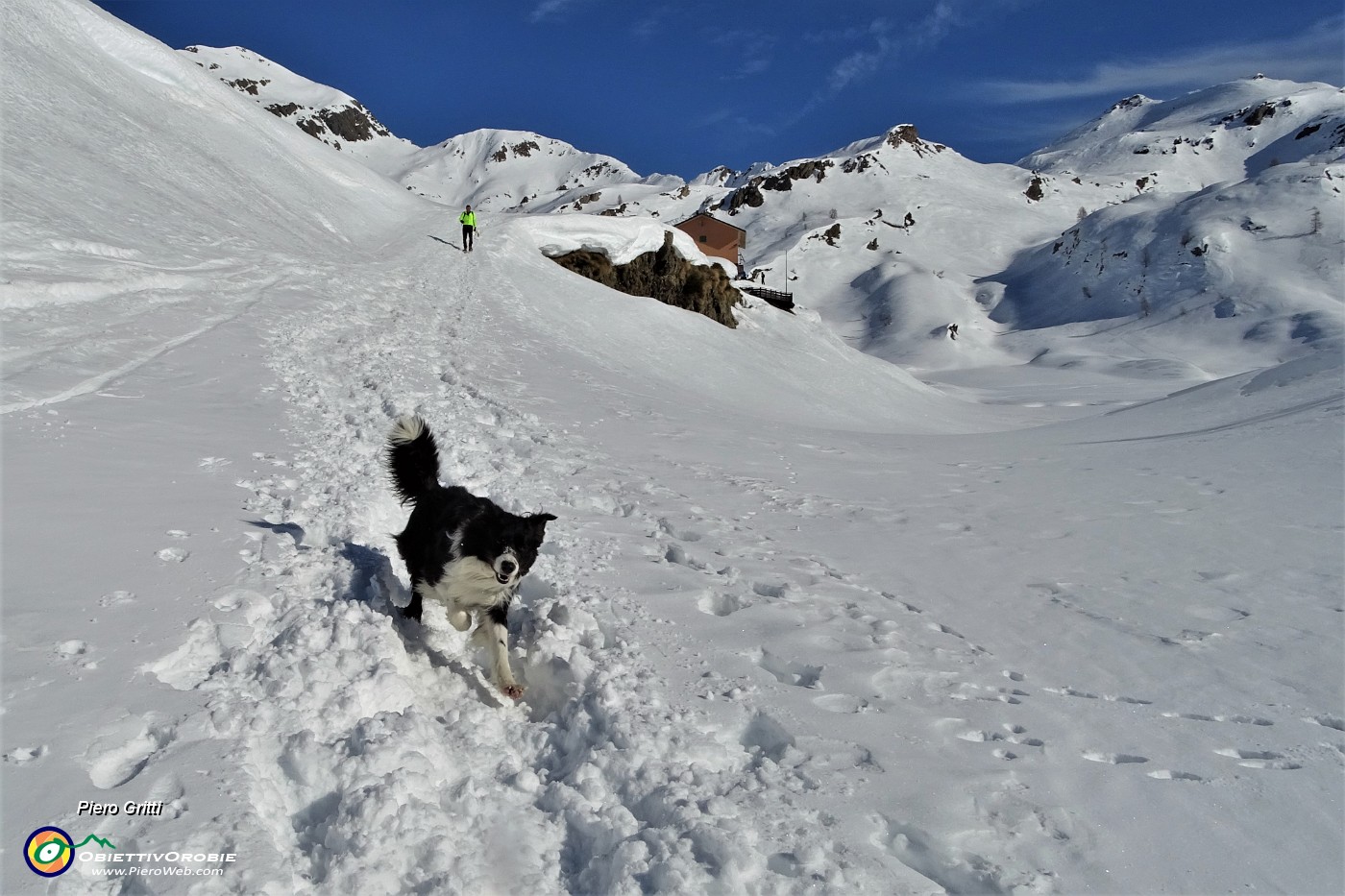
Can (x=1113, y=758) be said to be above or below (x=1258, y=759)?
below

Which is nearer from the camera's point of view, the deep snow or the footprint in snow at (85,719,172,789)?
the footprint in snow at (85,719,172,789)

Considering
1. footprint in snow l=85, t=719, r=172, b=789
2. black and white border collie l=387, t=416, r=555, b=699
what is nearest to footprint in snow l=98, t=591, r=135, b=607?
footprint in snow l=85, t=719, r=172, b=789

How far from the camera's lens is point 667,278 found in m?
36.4

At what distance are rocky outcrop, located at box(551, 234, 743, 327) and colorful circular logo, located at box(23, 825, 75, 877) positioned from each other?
104 feet

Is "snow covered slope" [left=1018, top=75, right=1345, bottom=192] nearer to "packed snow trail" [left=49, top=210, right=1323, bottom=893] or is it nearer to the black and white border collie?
"packed snow trail" [left=49, top=210, right=1323, bottom=893]

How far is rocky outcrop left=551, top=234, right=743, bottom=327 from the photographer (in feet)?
111

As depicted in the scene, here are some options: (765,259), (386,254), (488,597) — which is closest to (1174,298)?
(765,259)

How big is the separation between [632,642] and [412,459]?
87.1 inches

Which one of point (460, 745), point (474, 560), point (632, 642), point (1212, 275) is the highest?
point (1212, 275)

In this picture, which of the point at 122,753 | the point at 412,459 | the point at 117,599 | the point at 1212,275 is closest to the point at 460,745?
the point at 122,753

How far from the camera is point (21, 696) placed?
3209 millimetres

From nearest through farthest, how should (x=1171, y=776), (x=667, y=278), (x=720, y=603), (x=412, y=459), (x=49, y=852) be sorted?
(x=49, y=852)
(x=1171, y=776)
(x=412, y=459)
(x=720, y=603)
(x=667, y=278)

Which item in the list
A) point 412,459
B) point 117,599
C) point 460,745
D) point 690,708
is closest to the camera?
point 460,745

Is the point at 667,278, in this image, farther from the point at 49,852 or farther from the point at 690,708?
the point at 49,852
